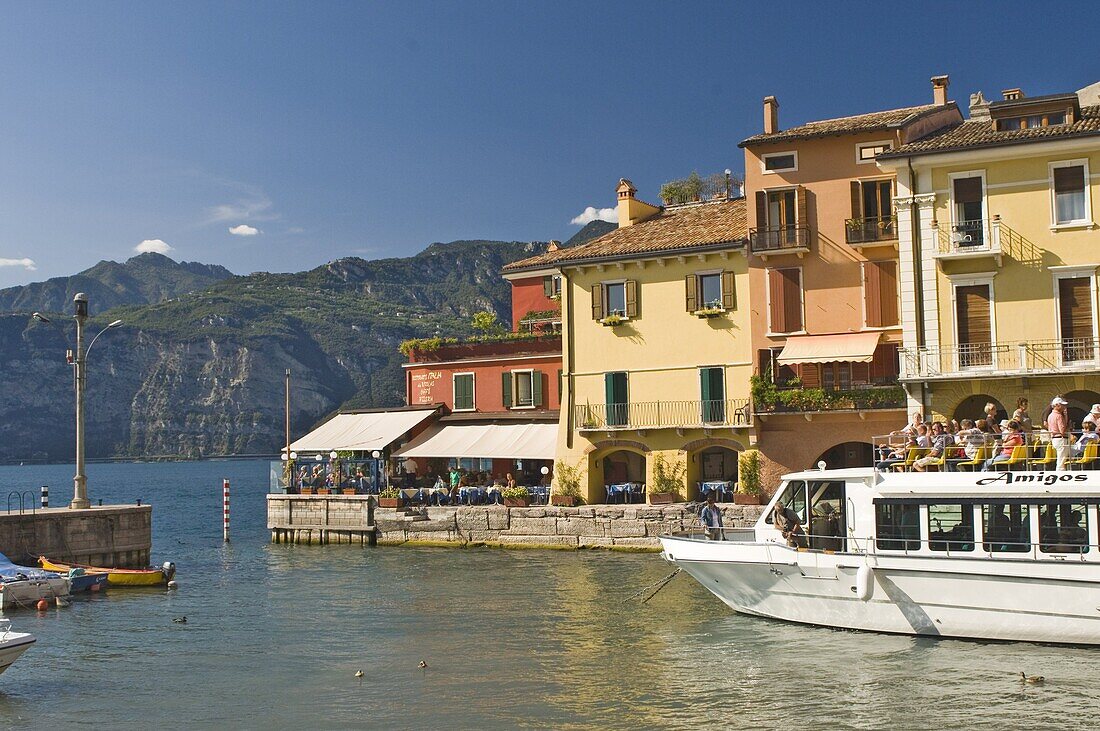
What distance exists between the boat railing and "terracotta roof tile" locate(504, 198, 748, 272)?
19258 mm

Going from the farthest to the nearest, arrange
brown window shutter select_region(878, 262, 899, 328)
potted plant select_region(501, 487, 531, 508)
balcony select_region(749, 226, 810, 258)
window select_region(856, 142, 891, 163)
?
potted plant select_region(501, 487, 531, 508)
balcony select_region(749, 226, 810, 258)
window select_region(856, 142, 891, 163)
brown window shutter select_region(878, 262, 899, 328)

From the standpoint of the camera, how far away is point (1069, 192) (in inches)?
1336

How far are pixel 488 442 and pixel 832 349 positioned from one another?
16117mm

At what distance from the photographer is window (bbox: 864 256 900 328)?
129 ft

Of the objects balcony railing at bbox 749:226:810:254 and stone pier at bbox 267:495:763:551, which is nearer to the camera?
stone pier at bbox 267:495:763:551

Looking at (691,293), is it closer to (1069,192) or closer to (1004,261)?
(1004,261)

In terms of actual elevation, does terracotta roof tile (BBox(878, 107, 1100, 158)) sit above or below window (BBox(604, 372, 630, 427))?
above

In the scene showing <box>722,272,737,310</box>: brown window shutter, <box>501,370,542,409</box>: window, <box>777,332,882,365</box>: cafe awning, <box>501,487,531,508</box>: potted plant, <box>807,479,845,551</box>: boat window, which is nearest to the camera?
<box>807,479,845,551</box>: boat window

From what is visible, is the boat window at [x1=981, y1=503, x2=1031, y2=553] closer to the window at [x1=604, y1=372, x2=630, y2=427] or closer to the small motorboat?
the window at [x1=604, y1=372, x2=630, y2=427]

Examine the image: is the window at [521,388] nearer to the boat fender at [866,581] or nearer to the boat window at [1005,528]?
the boat fender at [866,581]

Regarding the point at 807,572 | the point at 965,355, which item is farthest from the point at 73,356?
the point at 965,355

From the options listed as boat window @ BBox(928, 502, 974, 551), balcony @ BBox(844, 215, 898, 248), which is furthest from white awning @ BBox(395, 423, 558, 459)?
boat window @ BBox(928, 502, 974, 551)

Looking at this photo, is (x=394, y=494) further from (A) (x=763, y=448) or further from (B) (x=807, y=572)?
(B) (x=807, y=572)

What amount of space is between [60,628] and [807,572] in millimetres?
18105
